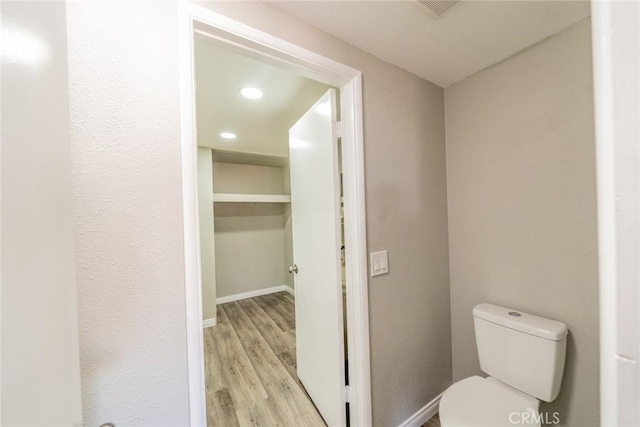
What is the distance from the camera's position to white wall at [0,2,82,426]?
0.33m

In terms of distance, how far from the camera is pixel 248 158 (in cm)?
341

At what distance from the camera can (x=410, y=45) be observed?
115 cm

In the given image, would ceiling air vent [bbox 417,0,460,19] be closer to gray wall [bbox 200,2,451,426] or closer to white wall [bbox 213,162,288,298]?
gray wall [bbox 200,2,451,426]

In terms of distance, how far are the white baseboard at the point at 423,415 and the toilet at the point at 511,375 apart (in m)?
0.38

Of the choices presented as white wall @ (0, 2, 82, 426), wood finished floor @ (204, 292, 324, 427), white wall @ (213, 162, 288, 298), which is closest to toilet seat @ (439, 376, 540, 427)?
wood finished floor @ (204, 292, 324, 427)

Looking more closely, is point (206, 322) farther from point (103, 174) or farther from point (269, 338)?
point (103, 174)

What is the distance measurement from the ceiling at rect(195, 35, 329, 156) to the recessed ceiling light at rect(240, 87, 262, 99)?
3 cm

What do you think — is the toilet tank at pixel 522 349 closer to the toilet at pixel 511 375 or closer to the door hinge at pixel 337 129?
the toilet at pixel 511 375

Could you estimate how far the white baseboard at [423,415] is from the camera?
1.33 meters

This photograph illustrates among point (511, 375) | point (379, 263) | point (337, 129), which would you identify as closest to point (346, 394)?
point (379, 263)

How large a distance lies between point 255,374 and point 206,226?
1685 mm

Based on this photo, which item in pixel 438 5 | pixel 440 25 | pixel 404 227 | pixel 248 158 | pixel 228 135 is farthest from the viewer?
pixel 248 158

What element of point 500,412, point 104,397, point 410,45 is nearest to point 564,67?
point 410,45

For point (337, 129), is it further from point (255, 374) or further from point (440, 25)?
point (255, 374)
